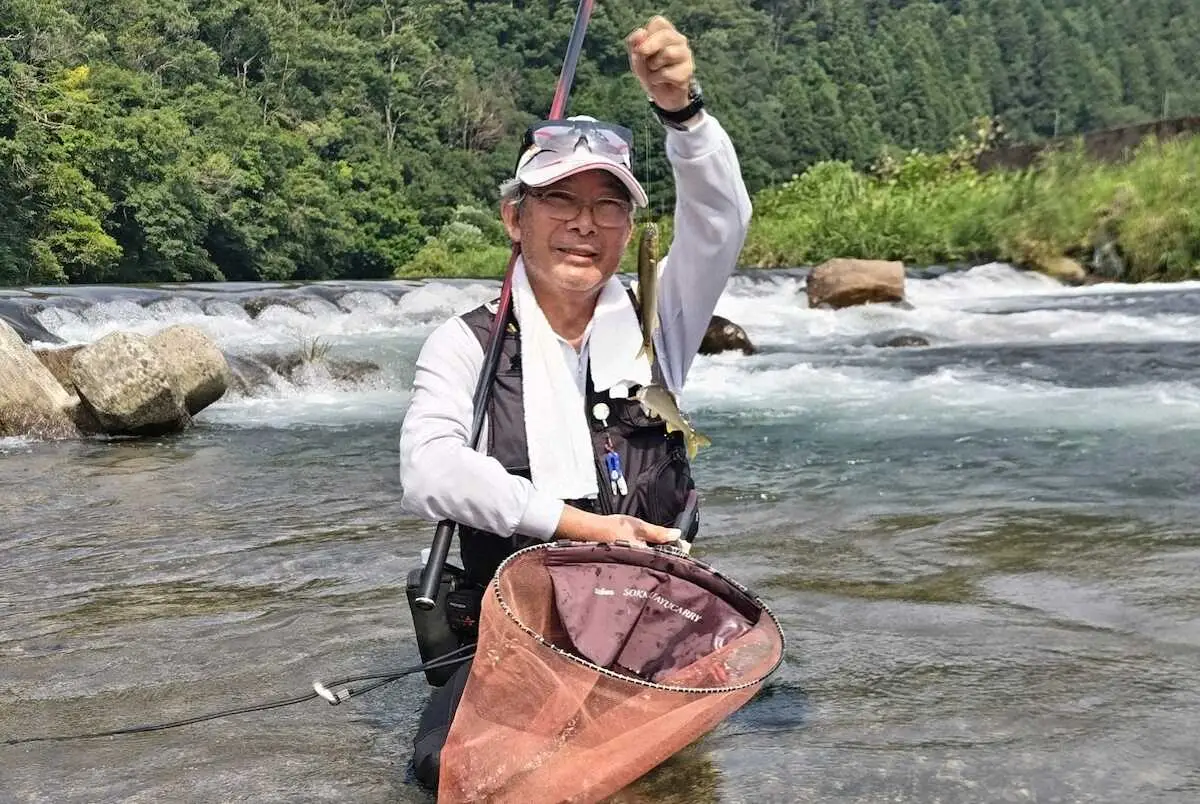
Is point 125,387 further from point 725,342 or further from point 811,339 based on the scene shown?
point 811,339

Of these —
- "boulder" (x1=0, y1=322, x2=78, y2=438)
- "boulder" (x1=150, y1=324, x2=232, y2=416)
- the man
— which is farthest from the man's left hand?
"boulder" (x1=150, y1=324, x2=232, y2=416)

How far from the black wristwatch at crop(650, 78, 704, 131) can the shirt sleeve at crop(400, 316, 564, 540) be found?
2.41 ft

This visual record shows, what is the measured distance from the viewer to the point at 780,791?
2723mm

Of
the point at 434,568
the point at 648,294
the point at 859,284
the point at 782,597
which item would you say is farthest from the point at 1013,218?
the point at 434,568

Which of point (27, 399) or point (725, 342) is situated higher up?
point (27, 399)

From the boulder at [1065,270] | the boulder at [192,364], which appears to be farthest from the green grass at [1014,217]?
the boulder at [192,364]

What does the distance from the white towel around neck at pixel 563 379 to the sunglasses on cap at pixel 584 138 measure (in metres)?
0.33

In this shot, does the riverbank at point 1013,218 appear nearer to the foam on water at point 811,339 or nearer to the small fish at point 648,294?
the foam on water at point 811,339

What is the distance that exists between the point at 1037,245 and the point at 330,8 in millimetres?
49374

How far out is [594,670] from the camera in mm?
2322

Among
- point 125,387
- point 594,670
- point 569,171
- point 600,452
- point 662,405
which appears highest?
point 569,171

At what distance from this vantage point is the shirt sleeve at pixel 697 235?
2768mm

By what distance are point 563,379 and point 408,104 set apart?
59.5m

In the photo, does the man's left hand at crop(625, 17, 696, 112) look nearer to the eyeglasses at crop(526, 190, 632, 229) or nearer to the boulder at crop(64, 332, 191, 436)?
the eyeglasses at crop(526, 190, 632, 229)
